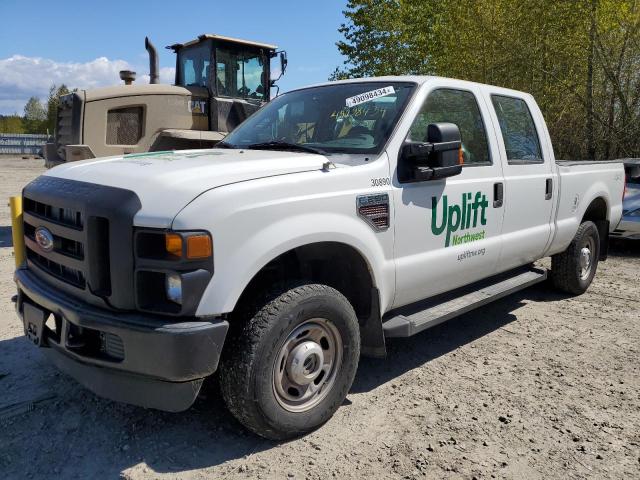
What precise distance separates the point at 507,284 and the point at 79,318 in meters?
3.34

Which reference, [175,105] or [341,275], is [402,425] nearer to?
[341,275]

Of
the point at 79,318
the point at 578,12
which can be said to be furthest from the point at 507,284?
the point at 578,12

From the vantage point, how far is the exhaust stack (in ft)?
31.8

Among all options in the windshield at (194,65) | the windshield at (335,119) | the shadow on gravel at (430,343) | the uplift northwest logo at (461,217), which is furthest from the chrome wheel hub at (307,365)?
the windshield at (194,65)

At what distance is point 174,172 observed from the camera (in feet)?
8.69

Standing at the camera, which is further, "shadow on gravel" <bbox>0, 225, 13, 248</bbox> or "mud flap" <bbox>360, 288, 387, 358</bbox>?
"shadow on gravel" <bbox>0, 225, 13, 248</bbox>

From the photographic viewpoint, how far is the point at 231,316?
2.78 metres

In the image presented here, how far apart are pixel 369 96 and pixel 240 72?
6.73 meters

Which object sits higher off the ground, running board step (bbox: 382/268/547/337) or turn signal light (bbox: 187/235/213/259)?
turn signal light (bbox: 187/235/213/259)

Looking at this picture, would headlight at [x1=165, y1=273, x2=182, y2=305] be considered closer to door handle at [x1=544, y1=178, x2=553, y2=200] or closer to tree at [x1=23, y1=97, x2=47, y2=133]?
door handle at [x1=544, y1=178, x2=553, y2=200]

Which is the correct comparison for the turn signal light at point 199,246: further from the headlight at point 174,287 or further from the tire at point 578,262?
the tire at point 578,262

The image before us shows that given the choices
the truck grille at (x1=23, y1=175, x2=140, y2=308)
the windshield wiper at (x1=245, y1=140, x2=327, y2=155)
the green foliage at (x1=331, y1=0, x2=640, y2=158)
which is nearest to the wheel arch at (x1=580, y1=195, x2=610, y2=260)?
the windshield wiper at (x1=245, y1=140, x2=327, y2=155)

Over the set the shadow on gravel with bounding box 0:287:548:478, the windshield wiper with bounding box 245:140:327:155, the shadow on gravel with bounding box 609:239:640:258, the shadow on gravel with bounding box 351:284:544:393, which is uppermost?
the windshield wiper with bounding box 245:140:327:155

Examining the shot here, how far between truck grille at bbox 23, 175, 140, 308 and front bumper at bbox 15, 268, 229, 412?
104 mm
